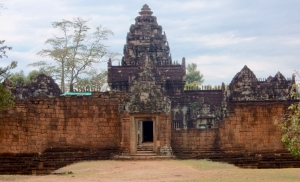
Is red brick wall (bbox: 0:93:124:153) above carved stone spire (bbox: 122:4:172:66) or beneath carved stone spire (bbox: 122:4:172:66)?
beneath

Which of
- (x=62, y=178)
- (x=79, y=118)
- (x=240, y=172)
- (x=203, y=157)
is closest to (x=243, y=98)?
(x=203, y=157)

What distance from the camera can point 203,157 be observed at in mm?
23781

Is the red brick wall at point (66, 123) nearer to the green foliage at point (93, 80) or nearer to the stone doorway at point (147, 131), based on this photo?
the stone doorway at point (147, 131)

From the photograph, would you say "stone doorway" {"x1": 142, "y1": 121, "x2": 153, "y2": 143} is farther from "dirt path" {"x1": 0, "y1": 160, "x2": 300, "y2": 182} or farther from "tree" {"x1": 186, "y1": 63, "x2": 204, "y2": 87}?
"tree" {"x1": 186, "y1": 63, "x2": 204, "y2": 87}

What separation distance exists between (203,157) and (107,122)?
4279 mm

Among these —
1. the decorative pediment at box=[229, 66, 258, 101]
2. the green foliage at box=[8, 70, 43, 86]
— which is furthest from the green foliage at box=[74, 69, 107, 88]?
the decorative pediment at box=[229, 66, 258, 101]

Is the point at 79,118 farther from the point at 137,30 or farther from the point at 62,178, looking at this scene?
the point at 137,30

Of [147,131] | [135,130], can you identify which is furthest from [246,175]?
[147,131]

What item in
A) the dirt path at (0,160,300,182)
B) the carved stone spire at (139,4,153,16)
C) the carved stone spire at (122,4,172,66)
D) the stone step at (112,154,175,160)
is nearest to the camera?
the dirt path at (0,160,300,182)

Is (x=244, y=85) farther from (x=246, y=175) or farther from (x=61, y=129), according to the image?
(x=246, y=175)

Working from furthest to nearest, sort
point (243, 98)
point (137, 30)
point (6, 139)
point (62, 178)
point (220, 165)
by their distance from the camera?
point (137, 30) → point (243, 98) → point (6, 139) → point (220, 165) → point (62, 178)

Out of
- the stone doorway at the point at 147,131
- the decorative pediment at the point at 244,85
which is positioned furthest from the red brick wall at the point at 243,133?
the stone doorway at the point at 147,131

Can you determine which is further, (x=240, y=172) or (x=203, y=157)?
(x=203, y=157)

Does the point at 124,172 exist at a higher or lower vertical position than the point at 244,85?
lower
